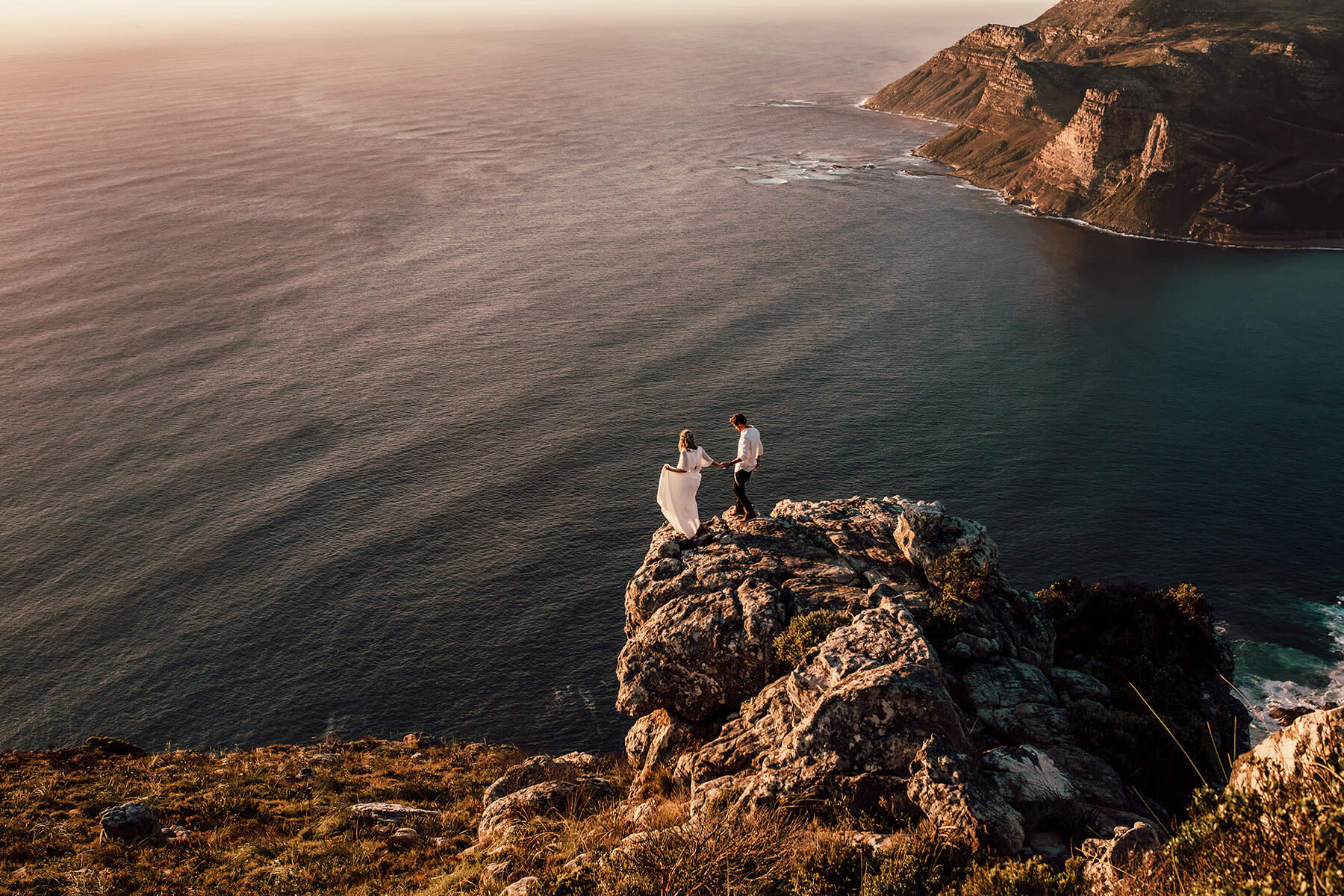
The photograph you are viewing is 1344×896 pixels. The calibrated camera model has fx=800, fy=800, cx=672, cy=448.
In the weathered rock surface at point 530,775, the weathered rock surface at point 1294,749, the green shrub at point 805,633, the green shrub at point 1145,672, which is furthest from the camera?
the weathered rock surface at point 530,775

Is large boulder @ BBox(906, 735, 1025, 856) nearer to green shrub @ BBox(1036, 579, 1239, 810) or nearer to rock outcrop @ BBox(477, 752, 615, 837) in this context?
green shrub @ BBox(1036, 579, 1239, 810)

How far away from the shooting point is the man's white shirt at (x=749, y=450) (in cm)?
3152

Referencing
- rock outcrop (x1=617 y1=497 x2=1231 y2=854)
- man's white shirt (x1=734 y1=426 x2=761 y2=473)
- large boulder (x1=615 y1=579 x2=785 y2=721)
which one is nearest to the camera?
rock outcrop (x1=617 y1=497 x2=1231 y2=854)

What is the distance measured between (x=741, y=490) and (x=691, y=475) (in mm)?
2692

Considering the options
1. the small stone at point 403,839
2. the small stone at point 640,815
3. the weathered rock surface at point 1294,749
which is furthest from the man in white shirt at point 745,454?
the small stone at point 403,839

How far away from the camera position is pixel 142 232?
173875 millimetres

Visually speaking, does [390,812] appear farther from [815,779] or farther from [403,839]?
[815,779]

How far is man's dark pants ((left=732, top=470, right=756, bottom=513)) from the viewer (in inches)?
1276

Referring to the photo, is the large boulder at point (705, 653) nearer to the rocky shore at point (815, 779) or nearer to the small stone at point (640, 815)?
the rocky shore at point (815, 779)

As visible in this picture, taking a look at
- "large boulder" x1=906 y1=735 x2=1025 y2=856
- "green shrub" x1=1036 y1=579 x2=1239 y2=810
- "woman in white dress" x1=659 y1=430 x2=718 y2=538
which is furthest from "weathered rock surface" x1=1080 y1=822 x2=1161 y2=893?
"woman in white dress" x1=659 y1=430 x2=718 y2=538

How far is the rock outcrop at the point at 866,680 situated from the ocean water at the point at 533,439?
33990 mm

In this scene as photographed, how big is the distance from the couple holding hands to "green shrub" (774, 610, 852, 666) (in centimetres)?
584

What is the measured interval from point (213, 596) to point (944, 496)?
73.9m

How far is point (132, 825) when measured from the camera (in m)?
32.7
